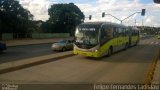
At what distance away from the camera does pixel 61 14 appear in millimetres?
96125

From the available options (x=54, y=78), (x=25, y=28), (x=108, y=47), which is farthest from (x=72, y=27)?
(x=54, y=78)

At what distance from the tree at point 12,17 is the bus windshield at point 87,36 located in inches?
1521

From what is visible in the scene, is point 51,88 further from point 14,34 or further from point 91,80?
point 14,34

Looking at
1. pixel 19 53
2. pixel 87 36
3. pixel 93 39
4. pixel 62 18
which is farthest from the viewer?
pixel 62 18

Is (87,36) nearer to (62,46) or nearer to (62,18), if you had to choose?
(62,46)

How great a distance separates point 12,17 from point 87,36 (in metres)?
41.2

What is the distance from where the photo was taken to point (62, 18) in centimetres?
9544

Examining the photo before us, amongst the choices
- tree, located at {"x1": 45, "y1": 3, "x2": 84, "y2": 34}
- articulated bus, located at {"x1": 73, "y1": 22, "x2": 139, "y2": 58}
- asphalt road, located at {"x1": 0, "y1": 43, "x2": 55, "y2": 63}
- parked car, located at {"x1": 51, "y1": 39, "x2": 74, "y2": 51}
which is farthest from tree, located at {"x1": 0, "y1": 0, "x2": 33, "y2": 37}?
articulated bus, located at {"x1": 73, "y1": 22, "x2": 139, "y2": 58}

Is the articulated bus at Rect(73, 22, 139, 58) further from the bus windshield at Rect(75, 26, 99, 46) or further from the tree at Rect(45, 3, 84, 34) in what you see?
the tree at Rect(45, 3, 84, 34)

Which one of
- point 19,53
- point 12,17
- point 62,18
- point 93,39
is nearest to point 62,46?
point 19,53

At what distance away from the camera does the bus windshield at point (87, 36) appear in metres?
19.9

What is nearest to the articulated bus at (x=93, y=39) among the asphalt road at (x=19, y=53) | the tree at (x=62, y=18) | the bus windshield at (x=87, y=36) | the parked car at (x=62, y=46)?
the bus windshield at (x=87, y=36)

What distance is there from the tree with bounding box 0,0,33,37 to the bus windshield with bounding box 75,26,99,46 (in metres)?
38.6

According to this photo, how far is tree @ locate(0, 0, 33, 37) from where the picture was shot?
57.5 m
